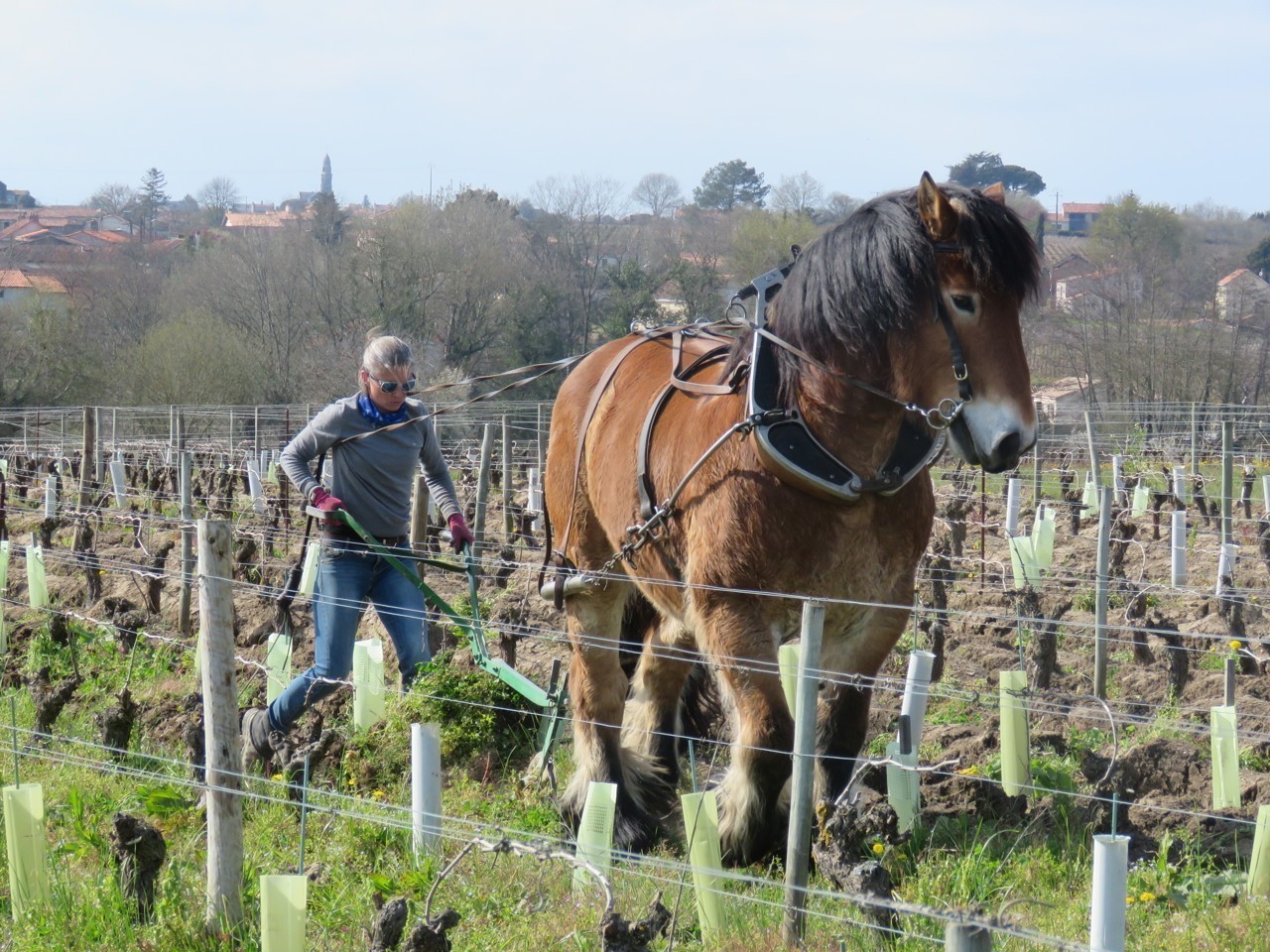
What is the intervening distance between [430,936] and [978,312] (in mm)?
2151

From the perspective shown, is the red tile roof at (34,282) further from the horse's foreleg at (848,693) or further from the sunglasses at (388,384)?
the horse's foreleg at (848,693)

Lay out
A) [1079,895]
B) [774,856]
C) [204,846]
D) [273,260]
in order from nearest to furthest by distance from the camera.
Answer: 1. [1079,895]
2. [774,856]
3. [204,846]
4. [273,260]

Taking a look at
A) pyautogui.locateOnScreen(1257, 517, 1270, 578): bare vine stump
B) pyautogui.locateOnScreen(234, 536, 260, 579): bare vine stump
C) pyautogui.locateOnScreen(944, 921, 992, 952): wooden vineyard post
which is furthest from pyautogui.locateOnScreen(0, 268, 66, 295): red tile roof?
pyautogui.locateOnScreen(944, 921, 992, 952): wooden vineyard post

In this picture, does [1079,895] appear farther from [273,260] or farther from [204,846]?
[273,260]

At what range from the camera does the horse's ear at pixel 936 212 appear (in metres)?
3.63

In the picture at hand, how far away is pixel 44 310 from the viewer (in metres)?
36.3

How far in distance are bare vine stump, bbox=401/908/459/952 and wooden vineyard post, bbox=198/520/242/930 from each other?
0.84 m

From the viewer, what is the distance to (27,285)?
182ft

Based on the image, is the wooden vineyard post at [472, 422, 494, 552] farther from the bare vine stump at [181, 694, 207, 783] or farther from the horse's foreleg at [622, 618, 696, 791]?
the horse's foreleg at [622, 618, 696, 791]

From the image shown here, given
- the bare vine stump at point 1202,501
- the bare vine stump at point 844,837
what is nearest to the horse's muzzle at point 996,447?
the bare vine stump at point 844,837

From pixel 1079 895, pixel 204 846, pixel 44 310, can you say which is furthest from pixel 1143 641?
pixel 44 310

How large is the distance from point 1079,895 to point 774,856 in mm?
895

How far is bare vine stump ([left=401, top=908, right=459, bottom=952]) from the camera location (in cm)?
308

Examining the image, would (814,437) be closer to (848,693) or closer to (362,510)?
(848,693)
